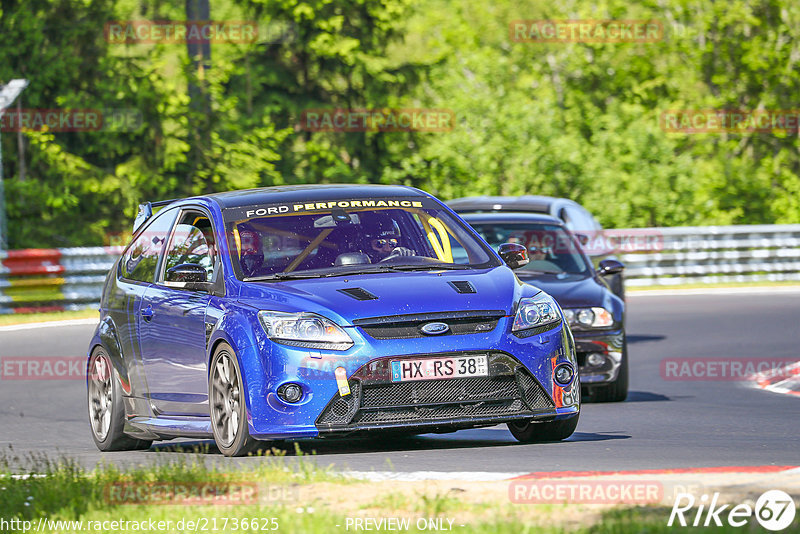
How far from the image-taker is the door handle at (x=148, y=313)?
32.3 ft

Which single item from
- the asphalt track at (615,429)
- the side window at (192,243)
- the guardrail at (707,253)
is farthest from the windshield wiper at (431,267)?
the guardrail at (707,253)

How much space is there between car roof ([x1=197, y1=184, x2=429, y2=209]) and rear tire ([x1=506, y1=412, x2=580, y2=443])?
5.64ft

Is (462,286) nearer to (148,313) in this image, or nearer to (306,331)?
(306,331)

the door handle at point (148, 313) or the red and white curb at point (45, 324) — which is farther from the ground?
the door handle at point (148, 313)

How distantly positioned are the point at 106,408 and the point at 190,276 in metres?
1.85

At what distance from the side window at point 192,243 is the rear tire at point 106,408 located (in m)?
0.98

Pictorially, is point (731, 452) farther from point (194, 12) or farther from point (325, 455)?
point (194, 12)

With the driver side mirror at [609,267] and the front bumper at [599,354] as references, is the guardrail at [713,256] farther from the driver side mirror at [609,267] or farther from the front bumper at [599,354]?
the front bumper at [599,354]

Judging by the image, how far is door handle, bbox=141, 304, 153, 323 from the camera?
985cm

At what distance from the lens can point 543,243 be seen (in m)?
14.4

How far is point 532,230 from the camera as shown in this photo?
14.7 meters

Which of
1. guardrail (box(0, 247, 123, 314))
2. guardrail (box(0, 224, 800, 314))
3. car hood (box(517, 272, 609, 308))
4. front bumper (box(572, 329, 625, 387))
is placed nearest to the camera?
front bumper (box(572, 329, 625, 387))

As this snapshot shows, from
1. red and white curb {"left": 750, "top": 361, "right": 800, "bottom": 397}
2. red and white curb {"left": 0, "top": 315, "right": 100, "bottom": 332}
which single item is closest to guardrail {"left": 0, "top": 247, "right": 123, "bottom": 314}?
red and white curb {"left": 0, "top": 315, "right": 100, "bottom": 332}

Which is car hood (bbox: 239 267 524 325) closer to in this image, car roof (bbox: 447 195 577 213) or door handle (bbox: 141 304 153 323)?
door handle (bbox: 141 304 153 323)
